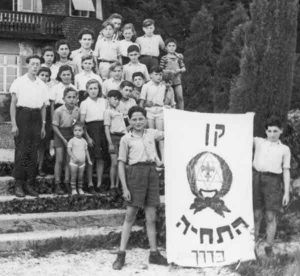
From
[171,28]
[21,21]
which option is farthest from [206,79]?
[21,21]

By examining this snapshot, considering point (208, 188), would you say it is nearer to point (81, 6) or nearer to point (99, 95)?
point (99, 95)

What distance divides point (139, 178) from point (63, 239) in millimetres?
1194

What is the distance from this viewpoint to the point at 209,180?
6449 mm

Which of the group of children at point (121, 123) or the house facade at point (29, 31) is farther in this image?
the house facade at point (29, 31)

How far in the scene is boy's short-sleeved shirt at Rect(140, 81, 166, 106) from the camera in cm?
864

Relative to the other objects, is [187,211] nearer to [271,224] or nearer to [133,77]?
[271,224]

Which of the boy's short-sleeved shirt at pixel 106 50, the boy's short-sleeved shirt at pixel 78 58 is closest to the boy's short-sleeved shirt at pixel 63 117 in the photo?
the boy's short-sleeved shirt at pixel 78 58

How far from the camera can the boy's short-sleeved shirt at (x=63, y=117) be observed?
7883 mm

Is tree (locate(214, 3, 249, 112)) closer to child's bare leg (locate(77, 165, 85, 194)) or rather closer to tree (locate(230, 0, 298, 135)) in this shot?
tree (locate(230, 0, 298, 135))

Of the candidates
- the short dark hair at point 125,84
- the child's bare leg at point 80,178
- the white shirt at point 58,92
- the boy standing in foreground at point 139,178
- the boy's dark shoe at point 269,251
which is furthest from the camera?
the white shirt at point 58,92

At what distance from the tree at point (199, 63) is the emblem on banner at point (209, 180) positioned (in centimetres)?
1445

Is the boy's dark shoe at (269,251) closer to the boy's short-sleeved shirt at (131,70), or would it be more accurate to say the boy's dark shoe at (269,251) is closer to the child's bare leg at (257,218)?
the child's bare leg at (257,218)

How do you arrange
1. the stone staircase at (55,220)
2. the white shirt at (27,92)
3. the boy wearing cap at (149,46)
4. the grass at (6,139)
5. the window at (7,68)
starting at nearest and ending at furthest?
the stone staircase at (55,220) → the white shirt at (27,92) → the boy wearing cap at (149,46) → the grass at (6,139) → the window at (7,68)

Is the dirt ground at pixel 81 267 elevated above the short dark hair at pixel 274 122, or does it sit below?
below
